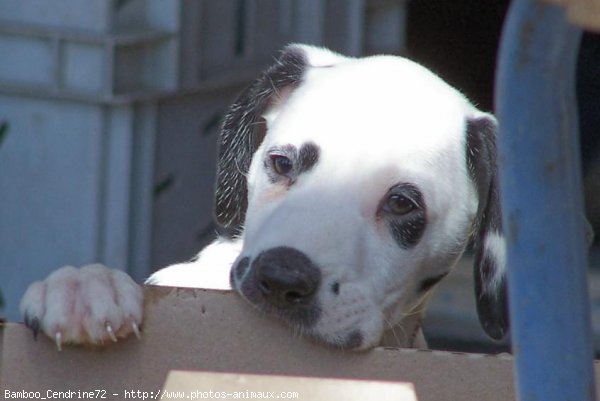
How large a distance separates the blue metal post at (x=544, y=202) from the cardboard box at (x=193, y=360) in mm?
486

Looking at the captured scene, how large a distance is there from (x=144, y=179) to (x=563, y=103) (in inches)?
135

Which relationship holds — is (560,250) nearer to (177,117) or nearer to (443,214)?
(443,214)

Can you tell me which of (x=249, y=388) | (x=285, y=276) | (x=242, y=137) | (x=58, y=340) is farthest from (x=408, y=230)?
(x=58, y=340)

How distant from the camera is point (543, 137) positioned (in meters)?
1.03

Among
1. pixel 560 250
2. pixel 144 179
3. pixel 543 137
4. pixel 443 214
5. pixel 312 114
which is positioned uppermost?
pixel 543 137

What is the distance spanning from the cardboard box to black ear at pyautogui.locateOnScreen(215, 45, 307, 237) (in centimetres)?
100

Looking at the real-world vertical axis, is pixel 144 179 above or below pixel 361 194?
below

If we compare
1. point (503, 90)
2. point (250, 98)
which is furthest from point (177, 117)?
point (503, 90)

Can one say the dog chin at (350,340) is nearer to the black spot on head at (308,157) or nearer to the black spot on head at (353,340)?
the black spot on head at (353,340)

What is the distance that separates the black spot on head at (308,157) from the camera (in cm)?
223

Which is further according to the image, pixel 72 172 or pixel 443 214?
pixel 72 172

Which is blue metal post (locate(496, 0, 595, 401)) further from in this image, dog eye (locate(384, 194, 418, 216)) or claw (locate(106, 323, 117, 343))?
dog eye (locate(384, 194, 418, 216))

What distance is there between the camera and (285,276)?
6.44ft

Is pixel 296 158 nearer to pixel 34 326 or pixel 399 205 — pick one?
pixel 399 205
